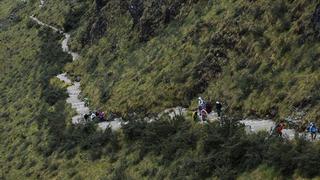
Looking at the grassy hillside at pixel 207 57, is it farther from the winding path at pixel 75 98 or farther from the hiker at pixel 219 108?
the winding path at pixel 75 98

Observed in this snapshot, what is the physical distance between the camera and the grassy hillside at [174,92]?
30.2m

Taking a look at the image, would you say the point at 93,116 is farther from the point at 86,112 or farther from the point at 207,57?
the point at 207,57

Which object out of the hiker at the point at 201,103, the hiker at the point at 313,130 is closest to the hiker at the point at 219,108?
the hiker at the point at 201,103

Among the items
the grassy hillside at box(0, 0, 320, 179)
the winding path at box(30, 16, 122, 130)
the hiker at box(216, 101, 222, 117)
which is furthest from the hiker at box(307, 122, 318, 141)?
the winding path at box(30, 16, 122, 130)

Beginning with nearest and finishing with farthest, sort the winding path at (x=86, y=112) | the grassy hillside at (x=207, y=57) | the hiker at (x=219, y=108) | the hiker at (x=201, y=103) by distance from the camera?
the winding path at (x=86, y=112)
the grassy hillside at (x=207, y=57)
the hiker at (x=219, y=108)
the hiker at (x=201, y=103)

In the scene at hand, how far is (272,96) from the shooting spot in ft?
110

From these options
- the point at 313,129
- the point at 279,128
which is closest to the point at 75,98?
the point at 279,128

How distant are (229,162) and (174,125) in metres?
Answer: 9.04

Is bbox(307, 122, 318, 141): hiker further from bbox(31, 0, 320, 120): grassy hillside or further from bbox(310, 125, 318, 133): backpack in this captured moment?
bbox(31, 0, 320, 120): grassy hillside

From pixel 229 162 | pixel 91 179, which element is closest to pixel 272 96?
pixel 229 162

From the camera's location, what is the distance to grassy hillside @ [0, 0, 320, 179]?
30172mm

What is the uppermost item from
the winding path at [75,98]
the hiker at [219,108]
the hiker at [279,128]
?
the hiker at [279,128]

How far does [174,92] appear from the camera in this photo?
43719 mm

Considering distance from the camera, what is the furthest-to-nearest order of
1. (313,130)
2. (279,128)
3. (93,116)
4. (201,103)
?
(93,116) < (201,103) < (279,128) < (313,130)
